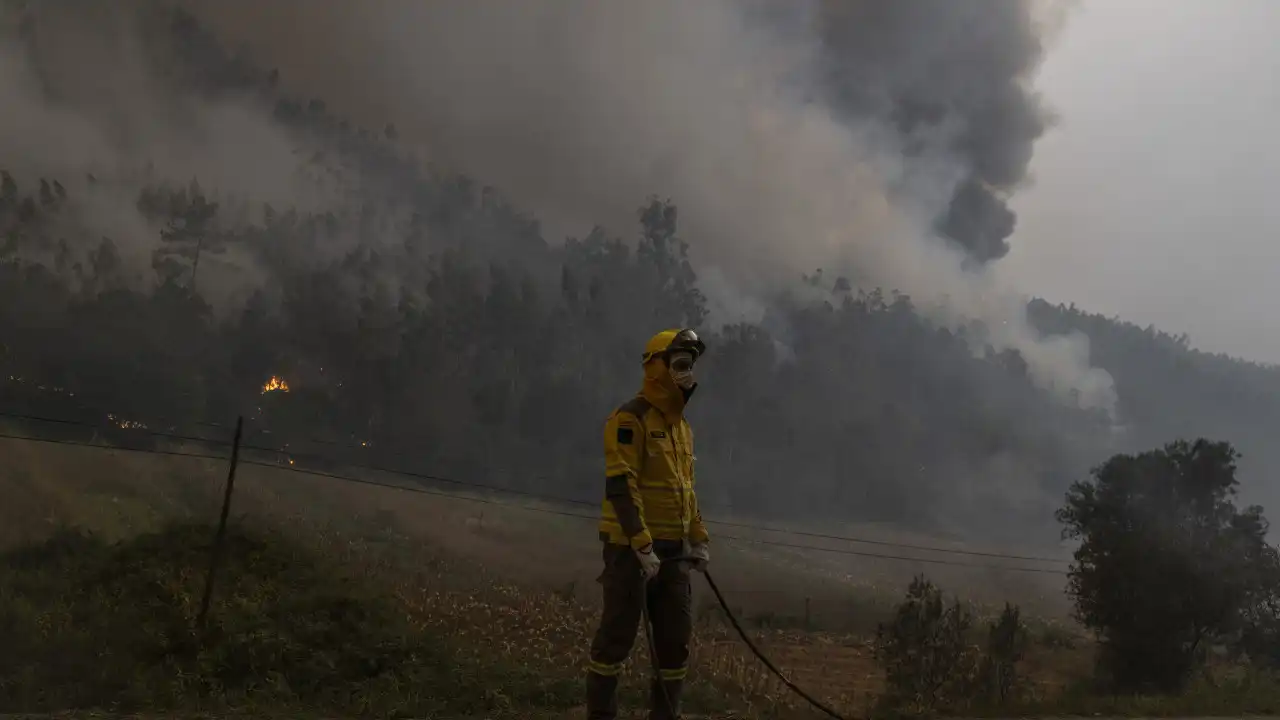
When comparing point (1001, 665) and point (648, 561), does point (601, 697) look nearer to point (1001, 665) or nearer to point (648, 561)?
point (648, 561)

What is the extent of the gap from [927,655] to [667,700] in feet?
28.9

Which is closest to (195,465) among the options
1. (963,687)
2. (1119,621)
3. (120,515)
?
(120,515)

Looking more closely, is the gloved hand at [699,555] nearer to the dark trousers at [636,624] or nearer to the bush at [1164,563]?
the dark trousers at [636,624]

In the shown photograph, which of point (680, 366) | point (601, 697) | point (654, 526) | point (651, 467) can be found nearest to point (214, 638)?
point (601, 697)

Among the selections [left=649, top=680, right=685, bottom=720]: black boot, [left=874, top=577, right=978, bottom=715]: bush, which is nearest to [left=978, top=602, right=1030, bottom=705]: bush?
[left=874, top=577, right=978, bottom=715]: bush

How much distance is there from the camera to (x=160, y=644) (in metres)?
7.23

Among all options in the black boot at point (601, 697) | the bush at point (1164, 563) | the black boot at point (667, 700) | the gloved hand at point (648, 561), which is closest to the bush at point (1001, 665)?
the bush at point (1164, 563)

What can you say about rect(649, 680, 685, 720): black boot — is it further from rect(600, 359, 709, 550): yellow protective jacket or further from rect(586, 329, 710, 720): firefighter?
rect(600, 359, 709, 550): yellow protective jacket

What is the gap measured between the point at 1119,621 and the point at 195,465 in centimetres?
2405

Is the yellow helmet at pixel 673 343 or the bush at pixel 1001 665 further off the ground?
the yellow helmet at pixel 673 343

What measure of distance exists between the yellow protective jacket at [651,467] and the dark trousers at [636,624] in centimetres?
16

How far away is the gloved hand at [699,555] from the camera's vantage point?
16.7ft

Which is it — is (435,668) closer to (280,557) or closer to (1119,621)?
(280,557)

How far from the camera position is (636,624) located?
4.86 m
